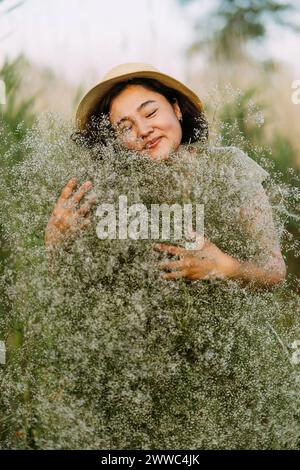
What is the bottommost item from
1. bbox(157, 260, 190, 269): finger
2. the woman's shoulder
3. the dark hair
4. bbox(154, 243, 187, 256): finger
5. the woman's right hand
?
bbox(157, 260, 190, 269): finger

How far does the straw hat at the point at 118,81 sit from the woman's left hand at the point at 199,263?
70 centimetres

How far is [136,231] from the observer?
2.21 meters

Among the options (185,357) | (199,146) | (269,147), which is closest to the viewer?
(185,357)

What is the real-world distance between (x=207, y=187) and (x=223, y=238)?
196 millimetres

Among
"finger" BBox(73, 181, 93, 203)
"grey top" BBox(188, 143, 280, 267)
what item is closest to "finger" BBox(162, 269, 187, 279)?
"grey top" BBox(188, 143, 280, 267)

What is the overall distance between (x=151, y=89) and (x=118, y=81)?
13 cm

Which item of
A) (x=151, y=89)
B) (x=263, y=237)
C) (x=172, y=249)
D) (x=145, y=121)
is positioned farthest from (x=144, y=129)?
(x=263, y=237)

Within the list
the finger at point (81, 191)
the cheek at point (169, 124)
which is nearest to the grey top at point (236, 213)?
the cheek at point (169, 124)

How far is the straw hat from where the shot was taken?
246cm

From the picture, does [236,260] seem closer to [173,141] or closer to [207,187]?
[207,187]

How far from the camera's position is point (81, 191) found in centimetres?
225

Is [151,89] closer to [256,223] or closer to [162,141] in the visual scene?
[162,141]

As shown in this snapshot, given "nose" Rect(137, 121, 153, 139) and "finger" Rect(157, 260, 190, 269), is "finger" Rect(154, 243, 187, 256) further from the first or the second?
"nose" Rect(137, 121, 153, 139)
